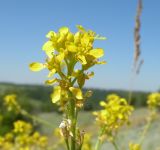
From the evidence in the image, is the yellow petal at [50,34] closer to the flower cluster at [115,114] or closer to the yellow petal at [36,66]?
the yellow petal at [36,66]

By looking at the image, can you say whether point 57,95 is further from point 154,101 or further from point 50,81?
point 154,101

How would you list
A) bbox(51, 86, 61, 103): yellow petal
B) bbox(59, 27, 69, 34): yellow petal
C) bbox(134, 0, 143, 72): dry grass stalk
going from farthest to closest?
bbox(134, 0, 143, 72): dry grass stalk, bbox(59, 27, 69, 34): yellow petal, bbox(51, 86, 61, 103): yellow petal

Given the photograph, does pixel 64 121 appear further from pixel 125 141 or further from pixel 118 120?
pixel 125 141

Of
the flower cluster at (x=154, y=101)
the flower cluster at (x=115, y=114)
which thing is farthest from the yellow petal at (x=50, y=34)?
the flower cluster at (x=154, y=101)

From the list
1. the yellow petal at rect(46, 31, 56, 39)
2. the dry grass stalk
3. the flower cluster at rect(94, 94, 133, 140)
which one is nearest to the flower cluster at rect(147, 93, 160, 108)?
the flower cluster at rect(94, 94, 133, 140)

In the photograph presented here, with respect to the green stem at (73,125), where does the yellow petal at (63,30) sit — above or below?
above

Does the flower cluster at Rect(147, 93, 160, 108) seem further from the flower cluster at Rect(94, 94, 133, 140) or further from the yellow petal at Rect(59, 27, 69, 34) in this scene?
the yellow petal at Rect(59, 27, 69, 34)

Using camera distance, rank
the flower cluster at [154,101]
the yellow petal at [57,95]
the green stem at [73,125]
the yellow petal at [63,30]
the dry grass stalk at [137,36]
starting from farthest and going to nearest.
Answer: the flower cluster at [154,101], the dry grass stalk at [137,36], the yellow petal at [63,30], the yellow petal at [57,95], the green stem at [73,125]

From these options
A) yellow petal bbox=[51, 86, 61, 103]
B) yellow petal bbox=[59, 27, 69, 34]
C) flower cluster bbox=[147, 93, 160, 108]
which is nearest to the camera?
yellow petal bbox=[51, 86, 61, 103]
